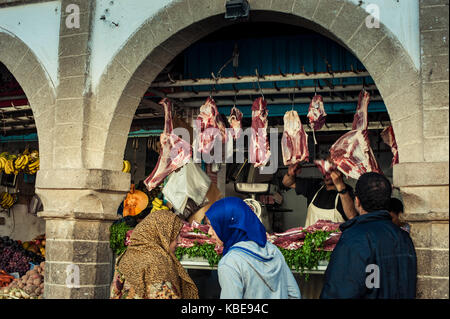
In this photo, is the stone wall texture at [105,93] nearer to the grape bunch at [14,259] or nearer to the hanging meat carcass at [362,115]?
the hanging meat carcass at [362,115]

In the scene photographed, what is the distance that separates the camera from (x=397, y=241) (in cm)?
327

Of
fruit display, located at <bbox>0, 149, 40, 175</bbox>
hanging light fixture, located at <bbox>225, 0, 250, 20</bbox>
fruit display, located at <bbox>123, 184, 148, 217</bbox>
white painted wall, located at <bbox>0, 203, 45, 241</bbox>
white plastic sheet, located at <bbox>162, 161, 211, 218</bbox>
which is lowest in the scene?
white painted wall, located at <bbox>0, 203, 45, 241</bbox>

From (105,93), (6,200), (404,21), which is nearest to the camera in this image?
(404,21)

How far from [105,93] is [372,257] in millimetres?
3526

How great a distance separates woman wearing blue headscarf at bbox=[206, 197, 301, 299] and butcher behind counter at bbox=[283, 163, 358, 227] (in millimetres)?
2629

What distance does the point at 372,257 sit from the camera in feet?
10.4

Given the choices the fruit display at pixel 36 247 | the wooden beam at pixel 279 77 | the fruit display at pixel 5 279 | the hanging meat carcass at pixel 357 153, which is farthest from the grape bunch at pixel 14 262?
the hanging meat carcass at pixel 357 153

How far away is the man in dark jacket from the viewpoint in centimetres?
313

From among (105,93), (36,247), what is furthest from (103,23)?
(36,247)

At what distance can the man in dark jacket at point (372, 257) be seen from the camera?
10.3 feet

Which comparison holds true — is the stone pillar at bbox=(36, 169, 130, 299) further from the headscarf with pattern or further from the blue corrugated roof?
the blue corrugated roof

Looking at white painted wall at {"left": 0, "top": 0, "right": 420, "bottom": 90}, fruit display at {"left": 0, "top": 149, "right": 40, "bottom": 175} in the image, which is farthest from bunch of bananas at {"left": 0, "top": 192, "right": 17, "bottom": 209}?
white painted wall at {"left": 0, "top": 0, "right": 420, "bottom": 90}

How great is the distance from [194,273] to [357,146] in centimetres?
323

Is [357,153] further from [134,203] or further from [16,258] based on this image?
[16,258]
